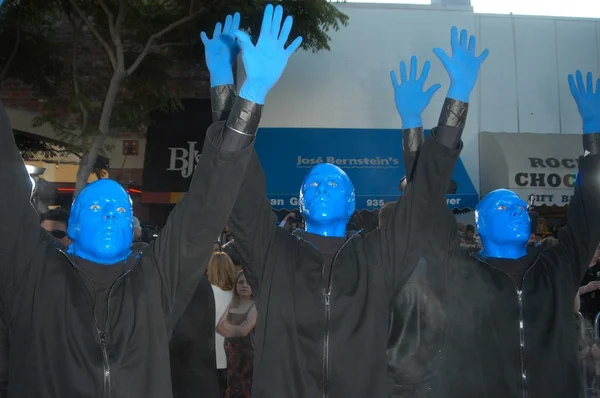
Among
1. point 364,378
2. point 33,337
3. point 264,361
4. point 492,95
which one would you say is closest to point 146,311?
point 33,337

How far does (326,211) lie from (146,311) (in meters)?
0.85

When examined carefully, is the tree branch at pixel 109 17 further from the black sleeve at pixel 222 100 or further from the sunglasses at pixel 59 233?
the black sleeve at pixel 222 100

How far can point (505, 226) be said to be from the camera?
2.94 metres

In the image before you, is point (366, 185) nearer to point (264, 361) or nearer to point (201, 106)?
point (201, 106)

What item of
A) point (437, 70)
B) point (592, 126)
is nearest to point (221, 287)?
point (592, 126)

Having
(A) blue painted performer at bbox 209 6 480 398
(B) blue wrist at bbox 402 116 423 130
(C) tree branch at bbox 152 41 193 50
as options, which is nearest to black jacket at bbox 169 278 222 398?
Result: (A) blue painted performer at bbox 209 6 480 398

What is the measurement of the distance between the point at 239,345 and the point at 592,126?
2651 mm

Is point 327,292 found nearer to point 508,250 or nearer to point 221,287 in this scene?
point 508,250

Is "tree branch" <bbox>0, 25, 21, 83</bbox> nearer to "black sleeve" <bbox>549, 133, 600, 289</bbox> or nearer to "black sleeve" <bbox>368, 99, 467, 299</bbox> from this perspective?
"black sleeve" <bbox>368, 99, 467, 299</bbox>

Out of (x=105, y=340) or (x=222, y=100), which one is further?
(x=222, y=100)

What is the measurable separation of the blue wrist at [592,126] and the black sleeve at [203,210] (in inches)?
72.3

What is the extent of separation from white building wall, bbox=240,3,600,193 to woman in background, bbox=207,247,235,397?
585cm

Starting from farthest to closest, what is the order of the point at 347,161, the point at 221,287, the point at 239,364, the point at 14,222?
1. the point at 347,161
2. the point at 221,287
3. the point at 239,364
4. the point at 14,222

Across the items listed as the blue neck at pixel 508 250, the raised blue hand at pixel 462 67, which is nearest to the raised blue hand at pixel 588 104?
the blue neck at pixel 508 250
